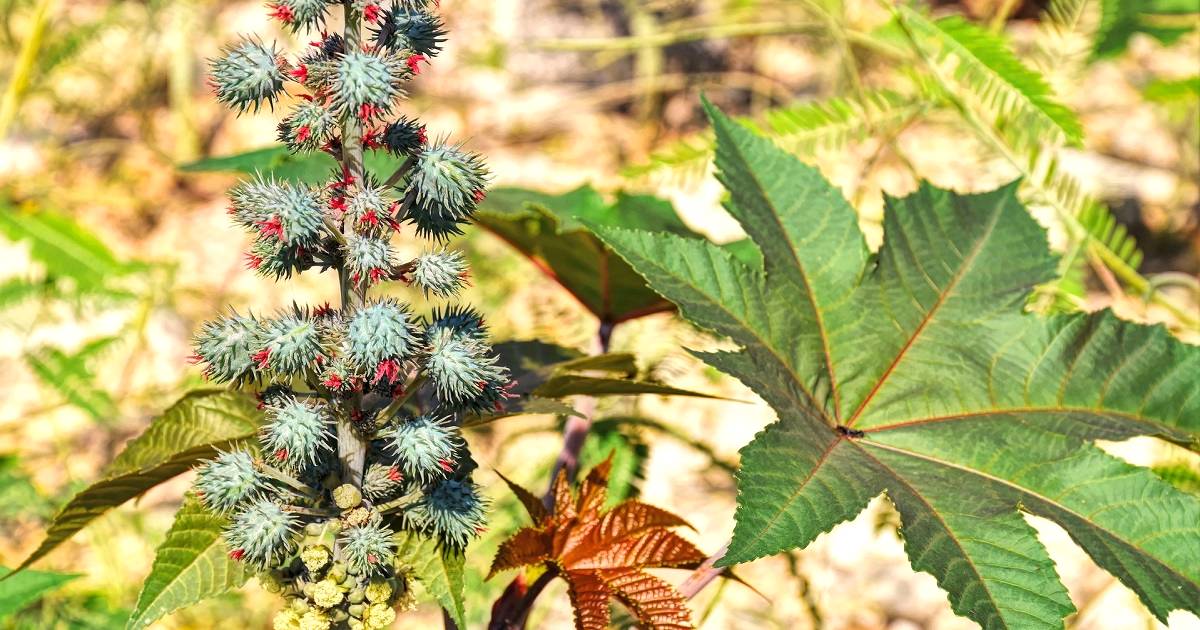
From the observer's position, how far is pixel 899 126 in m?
1.78

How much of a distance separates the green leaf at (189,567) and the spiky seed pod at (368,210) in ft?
0.97

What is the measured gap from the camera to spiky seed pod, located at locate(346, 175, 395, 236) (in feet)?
2.49

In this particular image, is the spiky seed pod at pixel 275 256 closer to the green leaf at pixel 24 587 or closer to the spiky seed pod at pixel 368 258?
the spiky seed pod at pixel 368 258

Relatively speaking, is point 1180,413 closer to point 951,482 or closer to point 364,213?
point 951,482

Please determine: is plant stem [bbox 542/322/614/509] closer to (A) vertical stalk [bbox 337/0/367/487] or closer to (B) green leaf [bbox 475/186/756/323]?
(B) green leaf [bbox 475/186/756/323]

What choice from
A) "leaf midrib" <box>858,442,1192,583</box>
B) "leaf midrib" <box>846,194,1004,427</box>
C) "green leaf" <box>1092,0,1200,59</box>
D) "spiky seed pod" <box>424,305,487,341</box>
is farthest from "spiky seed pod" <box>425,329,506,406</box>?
"green leaf" <box>1092,0,1200,59</box>

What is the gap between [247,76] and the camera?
750 mm

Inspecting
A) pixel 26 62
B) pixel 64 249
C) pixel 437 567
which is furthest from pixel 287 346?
pixel 26 62

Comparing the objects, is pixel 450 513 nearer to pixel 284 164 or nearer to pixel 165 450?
pixel 165 450

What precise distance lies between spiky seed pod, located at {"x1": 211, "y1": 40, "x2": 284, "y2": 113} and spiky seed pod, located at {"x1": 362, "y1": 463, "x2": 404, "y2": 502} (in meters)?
0.29

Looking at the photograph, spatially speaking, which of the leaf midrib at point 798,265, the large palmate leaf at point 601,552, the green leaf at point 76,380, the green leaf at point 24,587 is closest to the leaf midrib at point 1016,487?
the leaf midrib at point 798,265

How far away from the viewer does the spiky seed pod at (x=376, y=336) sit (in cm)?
75

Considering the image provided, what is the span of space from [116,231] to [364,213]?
3548 mm

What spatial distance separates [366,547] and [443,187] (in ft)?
0.88
